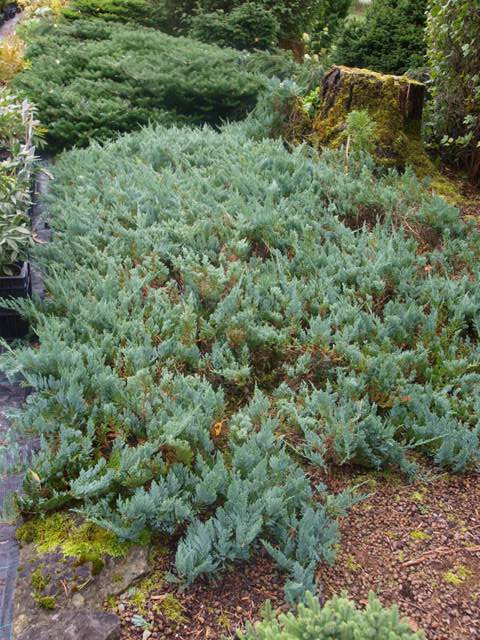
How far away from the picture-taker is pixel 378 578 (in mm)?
2395

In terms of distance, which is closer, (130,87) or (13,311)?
(13,311)

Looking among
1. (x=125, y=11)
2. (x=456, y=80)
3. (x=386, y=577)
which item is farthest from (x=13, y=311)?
(x=125, y=11)

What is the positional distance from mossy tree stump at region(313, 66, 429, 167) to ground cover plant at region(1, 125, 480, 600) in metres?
0.46

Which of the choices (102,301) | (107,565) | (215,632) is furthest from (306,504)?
(102,301)

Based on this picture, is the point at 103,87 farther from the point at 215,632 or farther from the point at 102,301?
the point at 215,632

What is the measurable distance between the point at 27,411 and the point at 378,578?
1.75 m

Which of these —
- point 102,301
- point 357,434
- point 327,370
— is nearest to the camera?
point 357,434

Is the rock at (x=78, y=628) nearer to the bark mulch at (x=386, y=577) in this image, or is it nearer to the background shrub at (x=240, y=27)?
the bark mulch at (x=386, y=577)

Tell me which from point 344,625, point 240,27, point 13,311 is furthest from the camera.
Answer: point 240,27

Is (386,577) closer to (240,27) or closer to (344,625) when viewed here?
(344,625)

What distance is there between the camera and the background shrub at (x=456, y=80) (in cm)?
498

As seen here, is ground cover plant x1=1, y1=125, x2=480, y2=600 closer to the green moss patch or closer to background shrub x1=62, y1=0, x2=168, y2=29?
the green moss patch

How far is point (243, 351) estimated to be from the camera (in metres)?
Result: 3.37

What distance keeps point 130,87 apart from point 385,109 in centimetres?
318
